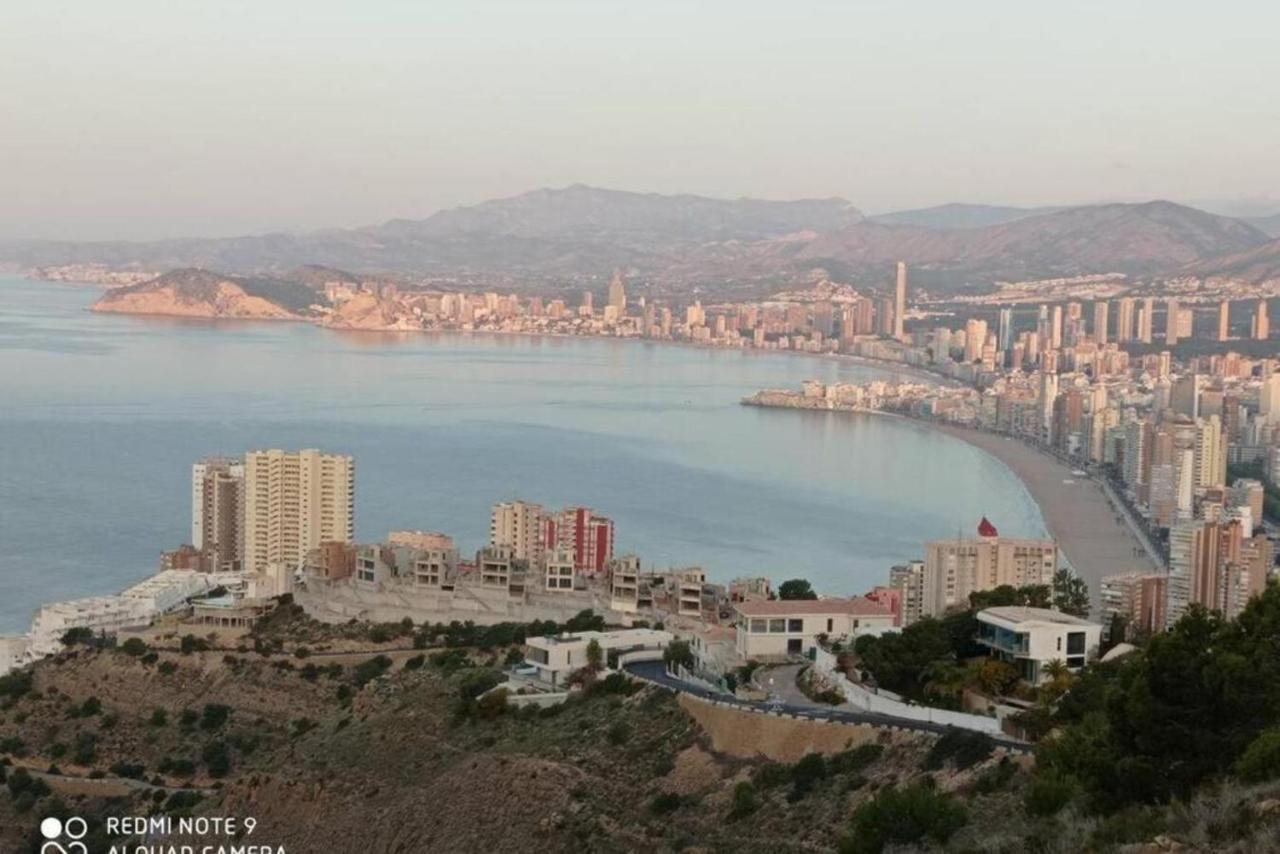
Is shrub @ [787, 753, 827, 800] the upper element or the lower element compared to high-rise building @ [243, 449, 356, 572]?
upper

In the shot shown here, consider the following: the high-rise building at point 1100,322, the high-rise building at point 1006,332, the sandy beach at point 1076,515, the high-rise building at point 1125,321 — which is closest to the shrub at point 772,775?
the sandy beach at point 1076,515

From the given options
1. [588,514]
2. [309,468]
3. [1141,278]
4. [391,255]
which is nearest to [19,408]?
[309,468]

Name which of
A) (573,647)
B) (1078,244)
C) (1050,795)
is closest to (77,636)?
(573,647)

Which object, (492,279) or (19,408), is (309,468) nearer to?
(19,408)

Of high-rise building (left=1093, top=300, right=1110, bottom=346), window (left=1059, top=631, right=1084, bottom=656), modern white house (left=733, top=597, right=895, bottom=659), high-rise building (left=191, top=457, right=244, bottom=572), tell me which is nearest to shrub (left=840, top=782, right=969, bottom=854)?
window (left=1059, top=631, right=1084, bottom=656)

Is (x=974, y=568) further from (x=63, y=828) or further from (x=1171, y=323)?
(x=1171, y=323)

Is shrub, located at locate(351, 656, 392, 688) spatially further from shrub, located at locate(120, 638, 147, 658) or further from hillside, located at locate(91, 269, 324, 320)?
hillside, located at locate(91, 269, 324, 320)
